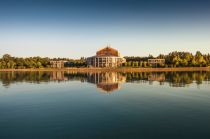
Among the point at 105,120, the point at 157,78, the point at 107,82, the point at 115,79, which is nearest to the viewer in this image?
the point at 105,120

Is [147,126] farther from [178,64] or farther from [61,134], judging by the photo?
[178,64]

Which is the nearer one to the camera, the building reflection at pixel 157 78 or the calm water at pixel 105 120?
the calm water at pixel 105 120

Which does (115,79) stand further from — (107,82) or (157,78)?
(157,78)

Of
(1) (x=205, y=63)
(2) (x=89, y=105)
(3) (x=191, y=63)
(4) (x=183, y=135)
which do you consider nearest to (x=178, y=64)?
(3) (x=191, y=63)

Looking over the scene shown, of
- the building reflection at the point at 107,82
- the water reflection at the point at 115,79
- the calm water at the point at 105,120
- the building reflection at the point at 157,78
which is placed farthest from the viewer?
the building reflection at the point at 157,78

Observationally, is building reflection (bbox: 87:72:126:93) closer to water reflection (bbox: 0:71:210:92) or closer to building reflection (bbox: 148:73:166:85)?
water reflection (bbox: 0:71:210:92)

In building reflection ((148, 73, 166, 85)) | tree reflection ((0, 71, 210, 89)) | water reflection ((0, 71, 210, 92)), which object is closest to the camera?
water reflection ((0, 71, 210, 92))

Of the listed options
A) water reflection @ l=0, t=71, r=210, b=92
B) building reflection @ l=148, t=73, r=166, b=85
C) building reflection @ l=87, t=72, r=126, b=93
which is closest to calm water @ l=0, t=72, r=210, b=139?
building reflection @ l=87, t=72, r=126, b=93

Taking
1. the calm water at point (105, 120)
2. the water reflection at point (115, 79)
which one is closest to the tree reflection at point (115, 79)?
the water reflection at point (115, 79)

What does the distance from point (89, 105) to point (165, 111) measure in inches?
416

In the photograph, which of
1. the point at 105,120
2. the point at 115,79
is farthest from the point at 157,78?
the point at 105,120

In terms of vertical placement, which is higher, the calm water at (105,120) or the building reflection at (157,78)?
the building reflection at (157,78)

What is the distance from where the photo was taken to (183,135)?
69.2 feet

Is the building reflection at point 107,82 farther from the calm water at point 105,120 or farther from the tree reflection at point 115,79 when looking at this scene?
the calm water at point 105,120
